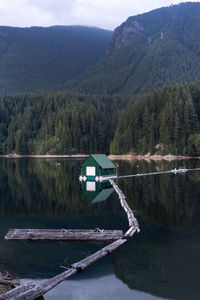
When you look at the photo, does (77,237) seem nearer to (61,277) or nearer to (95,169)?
(61,277)

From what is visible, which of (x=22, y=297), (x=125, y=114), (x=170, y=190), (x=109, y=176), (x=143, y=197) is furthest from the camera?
(x=125, y=114)

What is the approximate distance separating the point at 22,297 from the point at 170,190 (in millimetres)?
40476

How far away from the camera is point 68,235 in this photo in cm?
3047

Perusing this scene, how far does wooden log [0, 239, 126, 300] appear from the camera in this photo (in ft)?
62.5

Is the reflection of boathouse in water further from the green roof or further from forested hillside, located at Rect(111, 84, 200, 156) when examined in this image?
forested hillside, located at Rect(111, 84, 200, 156)

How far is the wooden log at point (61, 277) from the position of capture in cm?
1905

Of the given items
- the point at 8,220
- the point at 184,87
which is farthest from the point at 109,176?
the point at 184,87

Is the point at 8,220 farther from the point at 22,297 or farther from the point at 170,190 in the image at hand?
the point at 170,190

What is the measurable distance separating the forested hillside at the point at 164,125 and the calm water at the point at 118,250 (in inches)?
3848

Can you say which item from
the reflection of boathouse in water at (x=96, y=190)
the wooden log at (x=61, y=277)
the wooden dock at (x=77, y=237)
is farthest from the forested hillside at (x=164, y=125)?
the wooden log at (x=61, y=277)

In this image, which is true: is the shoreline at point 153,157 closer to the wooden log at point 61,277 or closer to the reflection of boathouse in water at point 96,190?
the reflection of boathouse in water at point 96,190

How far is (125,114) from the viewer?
186250 millimetres

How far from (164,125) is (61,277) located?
138 metres

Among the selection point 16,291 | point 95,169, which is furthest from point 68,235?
point 95,169
